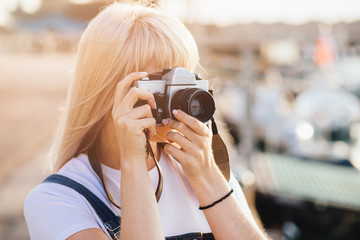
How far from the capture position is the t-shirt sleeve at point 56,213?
0.96m

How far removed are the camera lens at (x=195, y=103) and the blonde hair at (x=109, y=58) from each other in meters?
0.18

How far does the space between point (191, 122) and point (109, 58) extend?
14.0 inches

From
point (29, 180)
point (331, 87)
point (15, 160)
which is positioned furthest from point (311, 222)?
point (15, 160)

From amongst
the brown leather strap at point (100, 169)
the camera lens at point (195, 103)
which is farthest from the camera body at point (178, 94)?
the brown leather strap at point (100, 169)

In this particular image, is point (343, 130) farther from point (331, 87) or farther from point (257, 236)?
point (257, 236)

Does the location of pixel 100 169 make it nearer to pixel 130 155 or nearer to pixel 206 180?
pixel 130 155

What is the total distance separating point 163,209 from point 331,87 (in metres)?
3.75

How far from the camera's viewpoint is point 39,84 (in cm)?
1689

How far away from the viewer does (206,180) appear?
3.67 feet

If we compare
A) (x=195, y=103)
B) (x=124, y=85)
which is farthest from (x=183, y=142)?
(x=124, y=85)

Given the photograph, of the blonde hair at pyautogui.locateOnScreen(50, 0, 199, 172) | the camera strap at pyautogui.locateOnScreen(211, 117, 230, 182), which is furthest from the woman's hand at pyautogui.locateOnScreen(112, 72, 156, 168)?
the camera strap at pyautogui.locateOnScreen(211, 117, 230, 182)

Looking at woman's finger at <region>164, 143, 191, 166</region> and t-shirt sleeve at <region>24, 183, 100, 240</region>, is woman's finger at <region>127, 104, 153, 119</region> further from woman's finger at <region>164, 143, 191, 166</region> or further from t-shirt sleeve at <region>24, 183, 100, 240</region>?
t-shirt sleeve at <region>24, 183, 100, 240</region>

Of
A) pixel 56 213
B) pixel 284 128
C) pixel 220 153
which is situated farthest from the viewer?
pixel 284 128

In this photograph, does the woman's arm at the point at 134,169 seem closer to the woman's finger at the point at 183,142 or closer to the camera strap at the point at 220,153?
the woman's finger at the point at 183,142
